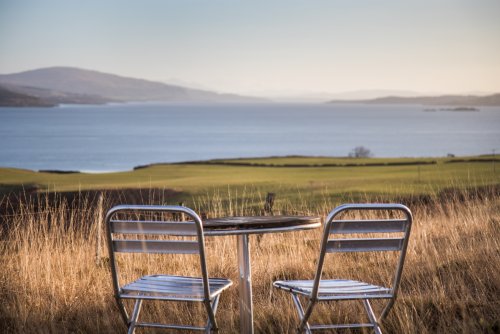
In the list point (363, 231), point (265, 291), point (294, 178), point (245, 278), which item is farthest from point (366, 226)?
point (294, 178)

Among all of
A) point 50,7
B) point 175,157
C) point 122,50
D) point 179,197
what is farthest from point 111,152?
point 179,197

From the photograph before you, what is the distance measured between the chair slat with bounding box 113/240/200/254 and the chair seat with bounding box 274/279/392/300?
0.74 meters

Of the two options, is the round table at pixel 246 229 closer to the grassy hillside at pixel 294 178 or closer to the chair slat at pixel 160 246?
the chair slat at pixel 160 246

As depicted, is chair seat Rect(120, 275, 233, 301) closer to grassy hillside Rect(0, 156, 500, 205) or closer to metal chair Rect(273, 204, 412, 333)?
metal chair Rect(273, 204, 412, 333)

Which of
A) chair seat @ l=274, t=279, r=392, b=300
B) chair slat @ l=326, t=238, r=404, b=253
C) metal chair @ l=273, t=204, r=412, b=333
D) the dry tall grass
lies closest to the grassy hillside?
the dry tall grass

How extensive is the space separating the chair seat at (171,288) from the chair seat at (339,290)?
43 cm

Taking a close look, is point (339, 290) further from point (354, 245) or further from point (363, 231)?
point (363, 231)

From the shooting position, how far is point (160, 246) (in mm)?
3988

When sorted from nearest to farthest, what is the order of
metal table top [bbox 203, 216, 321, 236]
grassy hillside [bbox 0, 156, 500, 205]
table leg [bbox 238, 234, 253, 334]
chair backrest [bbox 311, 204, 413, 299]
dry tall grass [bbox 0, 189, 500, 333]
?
chair backrest [bbox 311, 204, 413, 299], metal table top [bbox 203, 216, 321, 236], table leg [bbox 238, 234, 253, 334], dry tall grass [bbox 0, 189, 500, 333], grassy hillside [bbox 0, 156, 500, 205]

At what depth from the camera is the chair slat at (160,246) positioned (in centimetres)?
393

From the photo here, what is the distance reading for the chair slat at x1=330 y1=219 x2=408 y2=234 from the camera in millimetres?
3932

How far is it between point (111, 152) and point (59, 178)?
62.1 metres

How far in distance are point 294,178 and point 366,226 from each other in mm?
27501

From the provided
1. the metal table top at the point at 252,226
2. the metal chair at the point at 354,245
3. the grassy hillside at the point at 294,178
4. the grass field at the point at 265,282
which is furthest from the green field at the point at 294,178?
the metal table top at the point at 252,226
